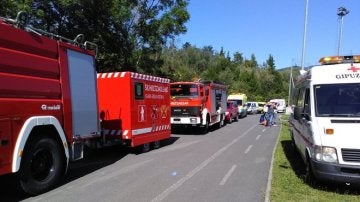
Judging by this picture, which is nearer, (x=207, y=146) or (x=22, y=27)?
(x=22, y=27)

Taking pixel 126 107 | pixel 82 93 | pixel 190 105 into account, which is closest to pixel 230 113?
pixel 190 105

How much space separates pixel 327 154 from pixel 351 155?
44cm

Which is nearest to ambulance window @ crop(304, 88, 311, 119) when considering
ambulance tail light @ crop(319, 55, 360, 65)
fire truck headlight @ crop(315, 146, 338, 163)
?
ambulance tail light @ crop(319, 55, 360, 65)

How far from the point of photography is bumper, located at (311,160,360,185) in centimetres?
856

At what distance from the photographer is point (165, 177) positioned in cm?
1072

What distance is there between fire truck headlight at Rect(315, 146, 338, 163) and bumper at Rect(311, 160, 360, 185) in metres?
0.09

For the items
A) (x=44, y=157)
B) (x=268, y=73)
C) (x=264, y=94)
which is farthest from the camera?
(x=268, y=73)

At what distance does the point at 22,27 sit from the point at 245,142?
1310 centimetres

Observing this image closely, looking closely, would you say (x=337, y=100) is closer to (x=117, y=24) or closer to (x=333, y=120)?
(x=333, y=120)

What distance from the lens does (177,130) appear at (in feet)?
86.7

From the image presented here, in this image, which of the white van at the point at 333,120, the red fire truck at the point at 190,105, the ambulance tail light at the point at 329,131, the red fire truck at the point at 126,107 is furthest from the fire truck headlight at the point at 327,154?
the red fire truck at the point at 190,105

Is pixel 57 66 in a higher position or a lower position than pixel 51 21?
lower

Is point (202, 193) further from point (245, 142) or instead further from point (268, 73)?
point (268, 73)

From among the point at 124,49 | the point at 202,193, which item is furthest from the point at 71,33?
the point at 202,193
